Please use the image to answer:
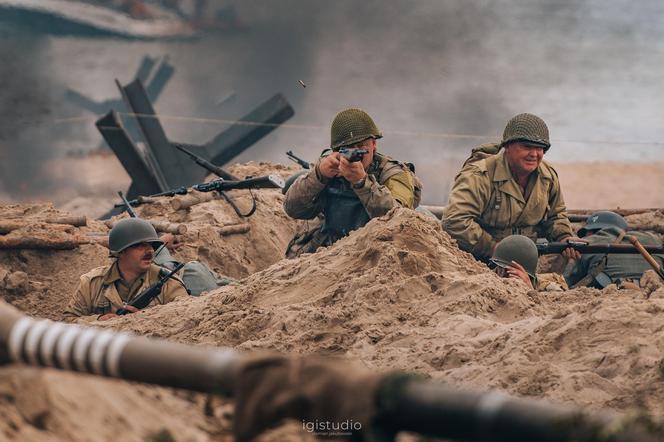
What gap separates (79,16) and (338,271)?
18.2 metres

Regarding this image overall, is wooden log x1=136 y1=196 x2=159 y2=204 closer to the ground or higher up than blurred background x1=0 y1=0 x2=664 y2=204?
closer to the ground

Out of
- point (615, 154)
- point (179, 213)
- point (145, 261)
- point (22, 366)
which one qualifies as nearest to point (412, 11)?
point (615, 154)

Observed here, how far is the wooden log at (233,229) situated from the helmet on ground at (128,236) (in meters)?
3.19

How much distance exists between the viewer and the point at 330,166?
997 centimetres

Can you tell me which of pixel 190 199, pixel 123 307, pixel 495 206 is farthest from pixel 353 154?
pixel 190 199

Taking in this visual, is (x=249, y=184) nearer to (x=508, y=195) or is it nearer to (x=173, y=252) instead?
(x=173, y=252)

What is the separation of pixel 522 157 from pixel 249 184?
120 inches

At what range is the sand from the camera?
14.2ft

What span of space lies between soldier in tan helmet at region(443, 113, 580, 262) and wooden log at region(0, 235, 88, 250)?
11.7 ft

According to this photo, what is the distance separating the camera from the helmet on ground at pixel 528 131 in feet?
36.0

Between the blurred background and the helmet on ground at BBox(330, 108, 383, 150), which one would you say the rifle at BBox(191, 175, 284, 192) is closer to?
the helmet on ground at BBox(330, 108, 383, 150)

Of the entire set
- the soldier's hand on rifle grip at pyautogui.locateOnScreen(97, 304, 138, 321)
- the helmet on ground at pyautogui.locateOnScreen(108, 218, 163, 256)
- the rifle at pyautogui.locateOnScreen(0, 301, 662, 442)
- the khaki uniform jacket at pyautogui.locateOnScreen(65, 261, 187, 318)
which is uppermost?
the helmet on ground at pyautogui.locateOnScreen(108, 218, 163, 256)

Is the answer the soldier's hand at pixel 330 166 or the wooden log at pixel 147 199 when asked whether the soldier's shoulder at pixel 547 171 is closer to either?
the soldier's hand at pixel 330 166

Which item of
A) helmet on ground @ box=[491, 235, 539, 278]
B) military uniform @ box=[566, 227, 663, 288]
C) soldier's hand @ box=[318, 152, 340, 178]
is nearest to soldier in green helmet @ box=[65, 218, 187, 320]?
soldier's hand @ box=[318, 152, 340, 178]
